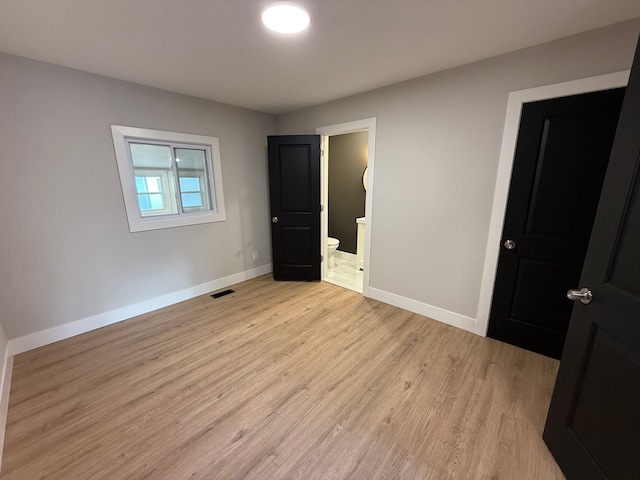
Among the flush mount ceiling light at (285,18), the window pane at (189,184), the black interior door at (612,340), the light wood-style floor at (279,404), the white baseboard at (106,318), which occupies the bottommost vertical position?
the light wood-style floor at (279,404)

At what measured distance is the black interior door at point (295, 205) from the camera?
3.38 metres

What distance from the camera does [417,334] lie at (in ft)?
7.89

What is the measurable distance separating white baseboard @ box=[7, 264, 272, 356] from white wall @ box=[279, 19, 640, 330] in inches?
84.8

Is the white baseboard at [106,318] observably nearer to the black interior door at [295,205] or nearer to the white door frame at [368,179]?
the black interior door at [295,205]

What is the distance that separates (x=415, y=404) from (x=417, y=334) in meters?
0.83

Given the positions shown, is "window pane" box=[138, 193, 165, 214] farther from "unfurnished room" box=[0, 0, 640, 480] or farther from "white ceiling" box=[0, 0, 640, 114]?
"white ceiling" box=[0, 0, 640, 114]

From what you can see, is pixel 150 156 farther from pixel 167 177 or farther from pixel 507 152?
pixel 507 152

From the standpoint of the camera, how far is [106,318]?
8.38 feet

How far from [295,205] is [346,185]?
1.50 m

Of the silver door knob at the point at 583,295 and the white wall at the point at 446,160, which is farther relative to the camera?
the white wall at the point at 446,160

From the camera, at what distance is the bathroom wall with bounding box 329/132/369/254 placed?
4.46m

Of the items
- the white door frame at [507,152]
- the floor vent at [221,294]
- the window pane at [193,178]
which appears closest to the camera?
the white door frame at [507,152]

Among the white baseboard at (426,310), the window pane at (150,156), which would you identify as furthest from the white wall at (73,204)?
the white baseboard at (426,310)

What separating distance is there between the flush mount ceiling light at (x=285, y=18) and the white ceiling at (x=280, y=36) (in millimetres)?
56
